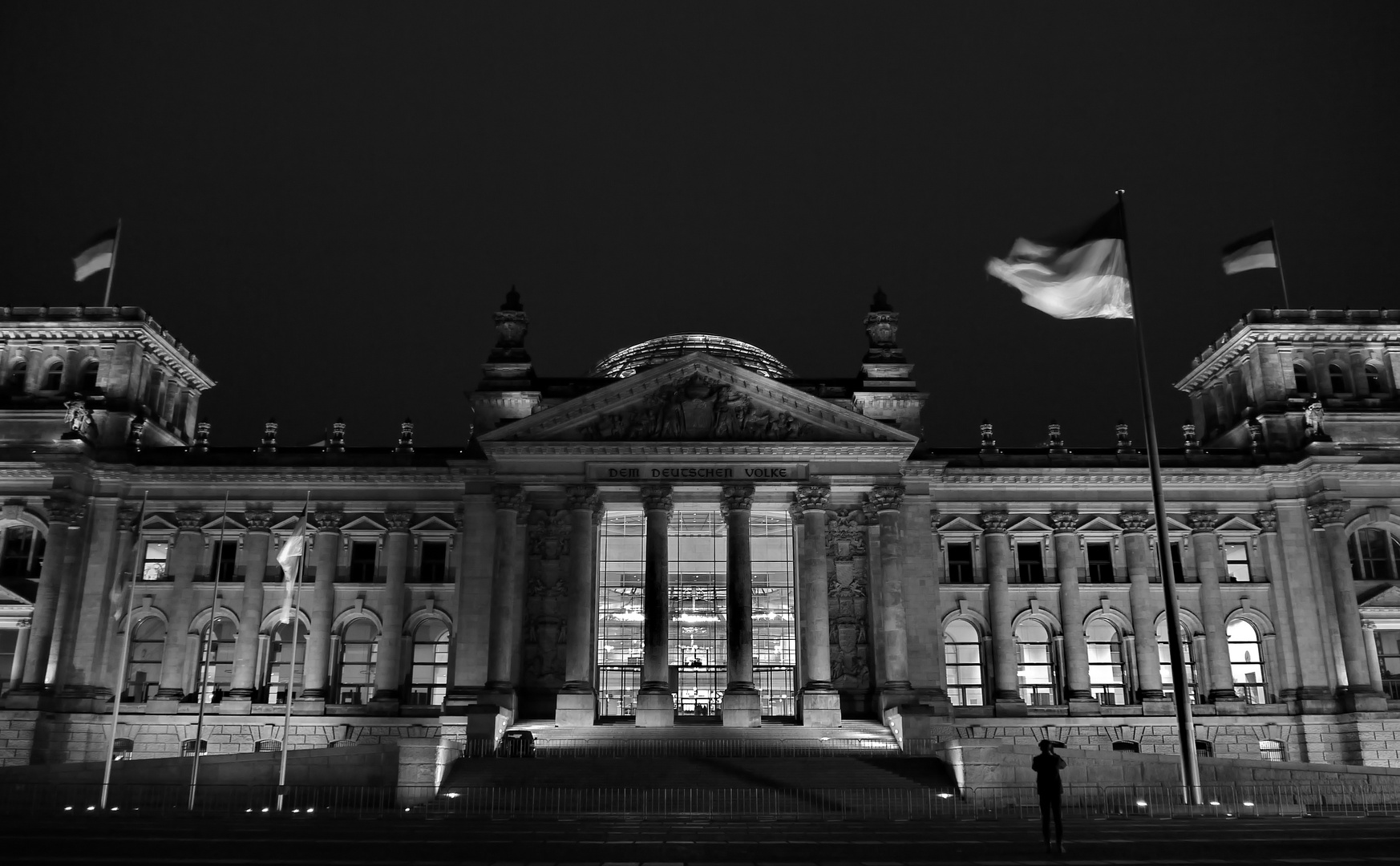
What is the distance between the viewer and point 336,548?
63000 millimetres

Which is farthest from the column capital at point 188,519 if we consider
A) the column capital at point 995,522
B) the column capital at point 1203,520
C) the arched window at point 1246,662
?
the arched window at point 1246,662

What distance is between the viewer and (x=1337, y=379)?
2594 inches

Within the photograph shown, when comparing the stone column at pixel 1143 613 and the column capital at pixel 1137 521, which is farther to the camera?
the column capital at pixel 1137 521

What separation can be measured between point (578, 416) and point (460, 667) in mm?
13789

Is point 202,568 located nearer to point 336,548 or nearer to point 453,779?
point 336,548

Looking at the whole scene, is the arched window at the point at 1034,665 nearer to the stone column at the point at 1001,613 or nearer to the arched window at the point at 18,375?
the stone column at the point at 1001,613

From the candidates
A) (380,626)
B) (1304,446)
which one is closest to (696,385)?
(380,626)

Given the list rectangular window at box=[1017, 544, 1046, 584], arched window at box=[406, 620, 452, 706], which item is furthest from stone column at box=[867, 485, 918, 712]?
arched window at box=[406, 620, 452, 706]

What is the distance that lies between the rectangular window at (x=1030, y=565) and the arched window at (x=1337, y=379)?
19.4 metres

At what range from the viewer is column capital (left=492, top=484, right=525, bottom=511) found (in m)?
58.3

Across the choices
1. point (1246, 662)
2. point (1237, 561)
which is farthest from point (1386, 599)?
→ point (1246, 662)

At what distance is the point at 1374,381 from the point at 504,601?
5007cm

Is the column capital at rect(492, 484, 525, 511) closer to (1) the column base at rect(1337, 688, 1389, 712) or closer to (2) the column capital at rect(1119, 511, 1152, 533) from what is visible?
(2) the column capital at rect(1119, 511, 1152, 533)

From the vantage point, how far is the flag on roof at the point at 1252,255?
52.9 meters
